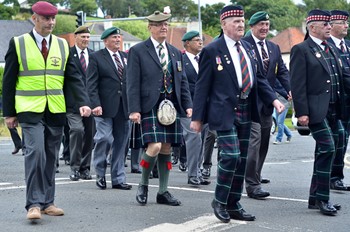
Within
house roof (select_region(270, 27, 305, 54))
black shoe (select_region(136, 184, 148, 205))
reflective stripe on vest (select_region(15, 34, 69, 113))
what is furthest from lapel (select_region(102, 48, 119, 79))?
house roof (select_region(270, 27, 305, 54))

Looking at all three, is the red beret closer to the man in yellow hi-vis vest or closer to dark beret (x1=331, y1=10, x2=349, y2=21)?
the man in yellow hi-vis vest

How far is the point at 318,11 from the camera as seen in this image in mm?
9156

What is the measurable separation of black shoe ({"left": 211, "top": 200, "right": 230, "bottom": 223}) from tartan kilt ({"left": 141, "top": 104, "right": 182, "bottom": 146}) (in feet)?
4.35

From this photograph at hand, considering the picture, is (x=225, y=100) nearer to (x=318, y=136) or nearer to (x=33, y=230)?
(x=318, y=136)

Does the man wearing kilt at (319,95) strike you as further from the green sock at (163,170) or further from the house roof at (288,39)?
the house roof at (288,39)

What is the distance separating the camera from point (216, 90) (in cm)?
832

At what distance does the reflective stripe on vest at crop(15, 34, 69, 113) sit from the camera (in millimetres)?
8258

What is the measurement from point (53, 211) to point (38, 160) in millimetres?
642

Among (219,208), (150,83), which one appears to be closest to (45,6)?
(150,83)

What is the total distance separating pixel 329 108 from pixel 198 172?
9.55ft

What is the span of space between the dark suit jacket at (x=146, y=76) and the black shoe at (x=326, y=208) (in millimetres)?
1977

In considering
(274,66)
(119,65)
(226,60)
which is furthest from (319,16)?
(119,65)

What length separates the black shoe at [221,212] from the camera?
808 centimetres

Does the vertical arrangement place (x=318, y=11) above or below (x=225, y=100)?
above
